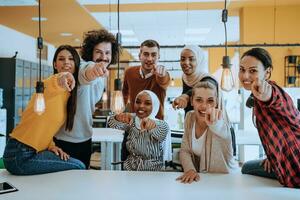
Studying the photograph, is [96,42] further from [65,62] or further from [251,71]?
[251,71]

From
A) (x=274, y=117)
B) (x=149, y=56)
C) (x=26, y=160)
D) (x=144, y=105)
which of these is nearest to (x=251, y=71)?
(x=274, y=117)

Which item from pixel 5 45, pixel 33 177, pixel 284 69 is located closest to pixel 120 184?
pixel 33 177

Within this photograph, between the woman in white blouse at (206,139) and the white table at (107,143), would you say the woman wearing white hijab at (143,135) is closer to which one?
the woman in white blouse at (206,139)

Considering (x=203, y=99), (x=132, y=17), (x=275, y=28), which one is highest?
(x=132, y=17)

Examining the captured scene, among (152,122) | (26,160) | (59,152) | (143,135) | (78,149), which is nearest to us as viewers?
(26,160)

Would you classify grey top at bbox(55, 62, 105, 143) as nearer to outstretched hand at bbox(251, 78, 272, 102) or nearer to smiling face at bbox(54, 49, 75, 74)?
smiling face at bbox(54, 49, 75, 74)

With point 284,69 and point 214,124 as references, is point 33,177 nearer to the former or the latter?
point 214,124

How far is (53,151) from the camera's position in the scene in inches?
72.0

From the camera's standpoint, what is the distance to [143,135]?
86.1 inches

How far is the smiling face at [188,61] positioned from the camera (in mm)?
2262

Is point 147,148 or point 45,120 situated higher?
point 45,120

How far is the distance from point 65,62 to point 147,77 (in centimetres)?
85

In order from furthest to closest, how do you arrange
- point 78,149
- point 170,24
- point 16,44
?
point 16,44 < point 170,24 < point 78,149

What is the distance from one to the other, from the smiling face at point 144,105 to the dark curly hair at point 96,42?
12.2 inches
